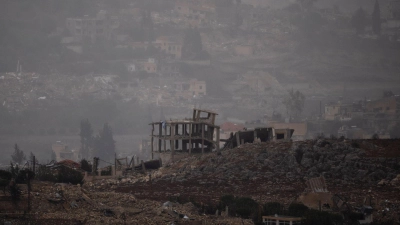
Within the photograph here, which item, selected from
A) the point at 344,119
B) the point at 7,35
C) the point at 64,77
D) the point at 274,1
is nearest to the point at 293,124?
the point at 344,119

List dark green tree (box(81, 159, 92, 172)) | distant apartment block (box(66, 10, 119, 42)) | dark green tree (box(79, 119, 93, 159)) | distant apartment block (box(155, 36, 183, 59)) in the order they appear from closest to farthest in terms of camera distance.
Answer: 1. dark green tree (box(81, 159, 92, 172))
2. dark green tree (box(79, 119, 93, 159))
3. distant apartment block (box(155, 36, 183, 59))
4. distant apartment block (box(66, 10, 119, 42))

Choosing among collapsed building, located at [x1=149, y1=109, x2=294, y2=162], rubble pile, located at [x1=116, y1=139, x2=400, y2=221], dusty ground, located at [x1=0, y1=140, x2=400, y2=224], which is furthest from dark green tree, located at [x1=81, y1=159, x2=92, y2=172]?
collapsed building, located at [x1=149, y1=109, x2=294, y2=162]

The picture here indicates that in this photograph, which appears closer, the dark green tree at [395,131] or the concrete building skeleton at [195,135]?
the concrete building skeleton at [195,135]

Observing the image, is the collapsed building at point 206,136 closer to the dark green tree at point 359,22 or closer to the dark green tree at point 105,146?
the dark green tree at point 105,146

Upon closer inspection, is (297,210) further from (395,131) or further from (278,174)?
(395,131)

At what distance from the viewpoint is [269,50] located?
5969 inches

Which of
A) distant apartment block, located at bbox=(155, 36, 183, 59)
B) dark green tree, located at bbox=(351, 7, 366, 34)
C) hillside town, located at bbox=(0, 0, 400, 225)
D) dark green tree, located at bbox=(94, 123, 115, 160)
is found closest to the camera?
hillside town, located at bbox=(0, 0, 400, 225)

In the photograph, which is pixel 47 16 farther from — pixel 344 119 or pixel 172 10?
pixel 344 119

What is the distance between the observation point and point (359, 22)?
164875 millimetres

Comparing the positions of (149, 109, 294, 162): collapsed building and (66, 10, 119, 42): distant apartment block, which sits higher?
(66, 10, 119, 42): distant apartment block

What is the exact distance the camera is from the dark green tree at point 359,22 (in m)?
163

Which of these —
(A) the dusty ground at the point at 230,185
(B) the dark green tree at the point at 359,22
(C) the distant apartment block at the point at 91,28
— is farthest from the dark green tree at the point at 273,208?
(B) the dark green tree at the point at 359,22

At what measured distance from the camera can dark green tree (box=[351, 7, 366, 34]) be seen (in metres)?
163

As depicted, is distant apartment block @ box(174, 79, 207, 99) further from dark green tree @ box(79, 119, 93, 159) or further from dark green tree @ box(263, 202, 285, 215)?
dark green tree @ box(263, 202, 285, 215)
